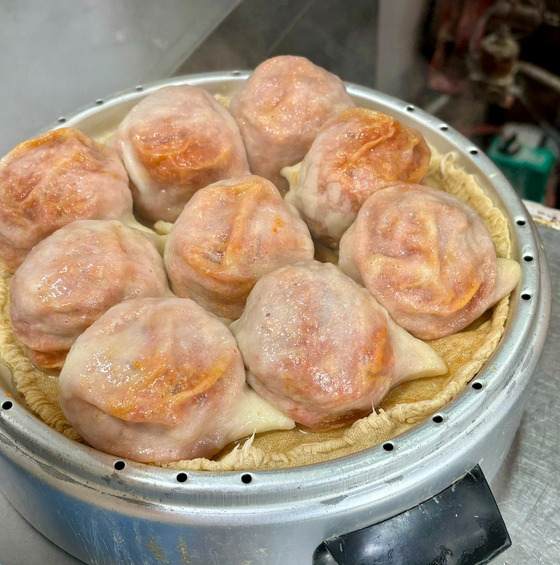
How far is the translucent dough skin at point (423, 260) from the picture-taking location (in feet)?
4.05

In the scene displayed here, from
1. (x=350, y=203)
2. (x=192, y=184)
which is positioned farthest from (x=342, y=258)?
(x=192, y=184)

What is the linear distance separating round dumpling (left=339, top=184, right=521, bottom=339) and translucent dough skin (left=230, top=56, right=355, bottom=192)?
11.8 inches

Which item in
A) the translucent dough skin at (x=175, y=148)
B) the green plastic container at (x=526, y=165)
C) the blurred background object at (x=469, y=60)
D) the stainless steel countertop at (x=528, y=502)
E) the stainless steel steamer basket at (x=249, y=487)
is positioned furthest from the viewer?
the green plastic container at (x=526, y=165)

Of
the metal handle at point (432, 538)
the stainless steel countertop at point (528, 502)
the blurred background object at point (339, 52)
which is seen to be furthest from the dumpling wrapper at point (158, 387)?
the blurred background object at point (339, 52)

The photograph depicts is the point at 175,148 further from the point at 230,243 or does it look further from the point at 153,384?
the point at 153,384

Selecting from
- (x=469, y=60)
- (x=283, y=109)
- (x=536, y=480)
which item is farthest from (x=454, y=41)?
(x=536, y=480)

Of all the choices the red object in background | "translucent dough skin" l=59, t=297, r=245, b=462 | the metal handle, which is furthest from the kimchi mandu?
the red object in background

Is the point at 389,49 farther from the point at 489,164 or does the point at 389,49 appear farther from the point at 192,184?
the point at 192,184

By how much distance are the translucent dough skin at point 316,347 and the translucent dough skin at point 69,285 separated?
251mm

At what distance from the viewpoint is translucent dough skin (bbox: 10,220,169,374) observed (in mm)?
1198

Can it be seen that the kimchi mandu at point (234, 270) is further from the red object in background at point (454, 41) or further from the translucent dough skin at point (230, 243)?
the red object in background at point (454, 41)

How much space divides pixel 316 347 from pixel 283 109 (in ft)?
2.15

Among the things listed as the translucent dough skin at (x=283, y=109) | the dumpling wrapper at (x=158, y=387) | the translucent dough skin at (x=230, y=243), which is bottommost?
the dumpling wrapper at (x=158, y=387)

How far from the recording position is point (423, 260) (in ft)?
4.04
